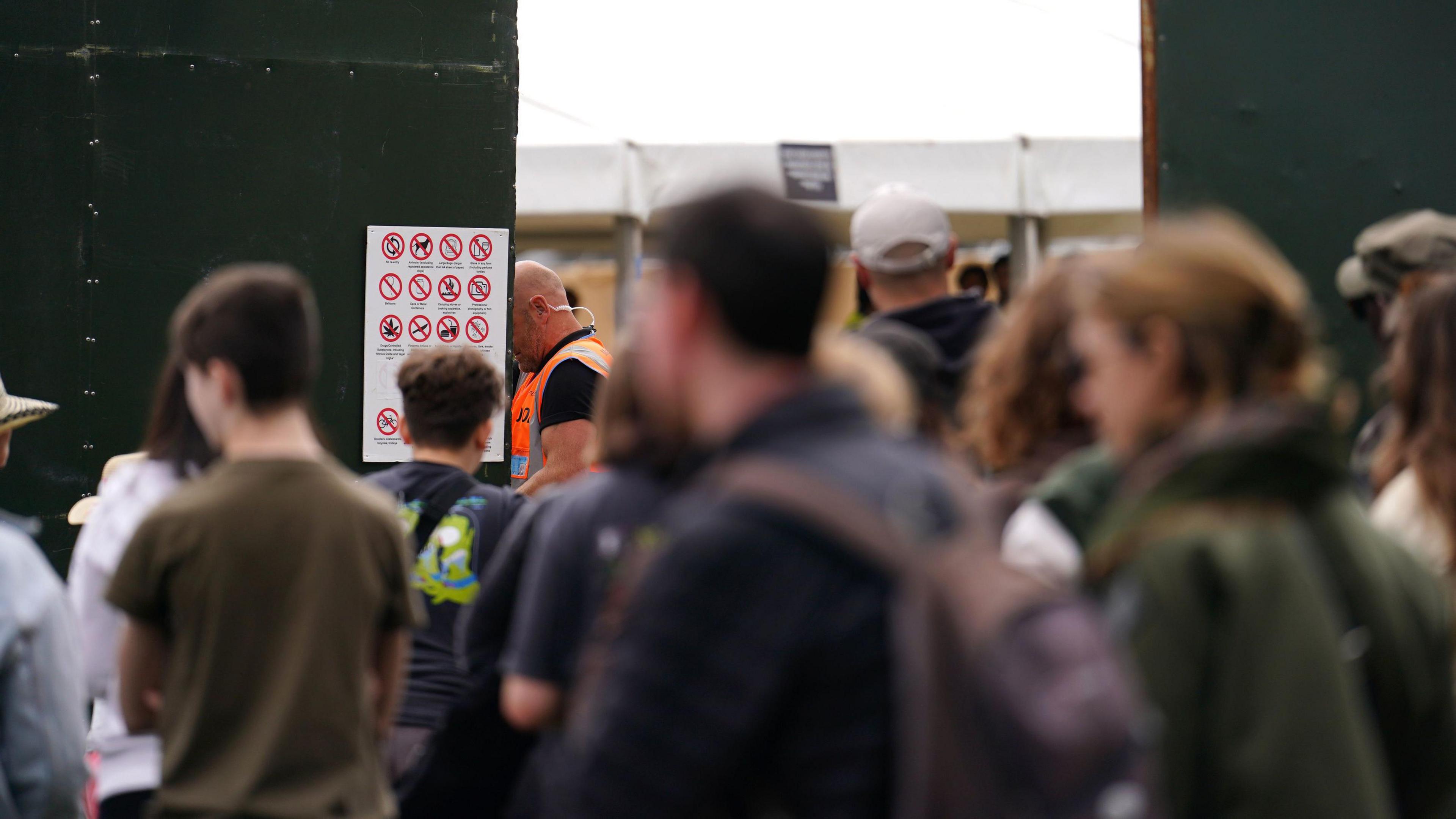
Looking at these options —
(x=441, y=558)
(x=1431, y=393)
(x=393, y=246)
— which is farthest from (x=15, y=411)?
(x=1431, y=393)

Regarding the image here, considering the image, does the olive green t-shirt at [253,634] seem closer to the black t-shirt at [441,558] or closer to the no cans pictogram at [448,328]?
the black t-shirt at [441,558]

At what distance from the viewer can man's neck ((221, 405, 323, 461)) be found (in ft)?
8.29

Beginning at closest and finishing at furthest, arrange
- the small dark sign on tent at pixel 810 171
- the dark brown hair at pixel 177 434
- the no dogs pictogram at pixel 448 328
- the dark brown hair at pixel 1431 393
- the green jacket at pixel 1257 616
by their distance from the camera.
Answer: the green jacket at pixel 1257 616, the dark brown hair at pixel 1431 393, the dark brown hair at pixel 177 434, the no dogs pictogram at pixel 448 328, the small dark sign on tent at pixel 810 171

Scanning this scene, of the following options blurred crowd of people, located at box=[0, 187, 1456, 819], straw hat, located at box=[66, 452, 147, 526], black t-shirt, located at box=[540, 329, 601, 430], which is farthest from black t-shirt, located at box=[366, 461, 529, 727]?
black t-shirt, located at box=[540, 329, 601, 430]

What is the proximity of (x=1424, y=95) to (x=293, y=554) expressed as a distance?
352cm

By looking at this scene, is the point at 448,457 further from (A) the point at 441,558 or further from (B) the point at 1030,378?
(B) the point at 1030,378

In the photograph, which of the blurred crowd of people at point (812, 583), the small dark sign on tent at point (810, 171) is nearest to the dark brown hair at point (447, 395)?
the blurred crowd of people at point (812, 583)

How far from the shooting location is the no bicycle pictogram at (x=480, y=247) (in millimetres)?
5426

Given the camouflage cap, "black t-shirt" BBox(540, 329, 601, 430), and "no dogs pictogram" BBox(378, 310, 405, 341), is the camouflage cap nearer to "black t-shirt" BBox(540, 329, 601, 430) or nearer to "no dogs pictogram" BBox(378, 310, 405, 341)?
"black t-shirt" BBox(540, 329, 601, 430)

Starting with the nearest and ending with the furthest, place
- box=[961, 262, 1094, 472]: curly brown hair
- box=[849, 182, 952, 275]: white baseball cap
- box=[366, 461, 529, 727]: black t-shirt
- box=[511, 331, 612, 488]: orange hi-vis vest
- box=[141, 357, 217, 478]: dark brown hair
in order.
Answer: box=[961, 262, 1094, 472]: curly brown hair → box=[141, 357, 217, 478]: dark brown hair → box=[366, 461, 529, 727]: black t-shirt → box=[849, 182, 952, 275]: white baseball cap → box=[511, 331, 612, 488]: orange hi-vis vest

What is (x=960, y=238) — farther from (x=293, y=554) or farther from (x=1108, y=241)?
(x=293, y=554)

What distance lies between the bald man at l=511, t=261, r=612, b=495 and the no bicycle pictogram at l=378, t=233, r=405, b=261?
0.45m

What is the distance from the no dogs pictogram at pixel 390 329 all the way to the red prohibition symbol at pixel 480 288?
0.89ft

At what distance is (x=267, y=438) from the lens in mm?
2531
